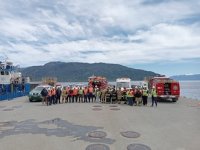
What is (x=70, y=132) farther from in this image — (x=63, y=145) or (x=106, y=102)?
(x=106, y=102)

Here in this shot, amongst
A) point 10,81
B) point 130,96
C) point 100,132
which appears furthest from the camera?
point 10,81

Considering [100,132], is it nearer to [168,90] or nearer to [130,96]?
[130,96]

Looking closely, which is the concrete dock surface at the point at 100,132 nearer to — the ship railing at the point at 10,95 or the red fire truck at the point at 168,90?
the red fire truck at the point at 168,90

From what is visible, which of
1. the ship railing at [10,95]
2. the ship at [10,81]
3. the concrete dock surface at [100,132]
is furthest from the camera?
the ship at [10,81]

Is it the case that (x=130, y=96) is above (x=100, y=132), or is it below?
above

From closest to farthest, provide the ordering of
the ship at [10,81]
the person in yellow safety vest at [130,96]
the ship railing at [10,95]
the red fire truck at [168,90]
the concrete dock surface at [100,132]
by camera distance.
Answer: the concrete dock surface at [100,132] → the person in yellow safety vest at [130,96] → the red fire truck at [168,90] → the ship railing at [10,95] → the ship at [10,81]

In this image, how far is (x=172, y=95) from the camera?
27.7m

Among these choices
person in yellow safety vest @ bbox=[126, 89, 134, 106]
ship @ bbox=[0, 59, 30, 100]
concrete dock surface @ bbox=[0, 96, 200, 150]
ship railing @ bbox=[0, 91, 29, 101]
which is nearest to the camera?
concrete dock surface @ bbox=[0, 96, 200, 150]

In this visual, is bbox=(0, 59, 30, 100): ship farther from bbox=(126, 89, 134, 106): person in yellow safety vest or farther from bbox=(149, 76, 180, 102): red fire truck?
bbox=(149, 76, 180, 102): red fire truck

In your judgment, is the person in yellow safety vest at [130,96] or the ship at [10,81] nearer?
the person in yellow safety vest at [130,96]

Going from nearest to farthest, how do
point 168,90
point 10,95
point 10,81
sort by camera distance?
point 168,90 → point 10,95 → point 10,81

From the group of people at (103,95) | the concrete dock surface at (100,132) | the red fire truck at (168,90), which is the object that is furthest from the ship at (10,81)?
the concrete dock surface at (100,132)

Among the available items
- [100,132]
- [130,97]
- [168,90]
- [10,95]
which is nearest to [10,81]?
[10,95]

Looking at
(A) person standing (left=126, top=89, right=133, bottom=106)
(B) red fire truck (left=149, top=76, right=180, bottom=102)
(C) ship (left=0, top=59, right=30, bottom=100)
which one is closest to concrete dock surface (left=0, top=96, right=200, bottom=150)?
(A) person standing (left=126, top=89, right=133, bottom=106)
